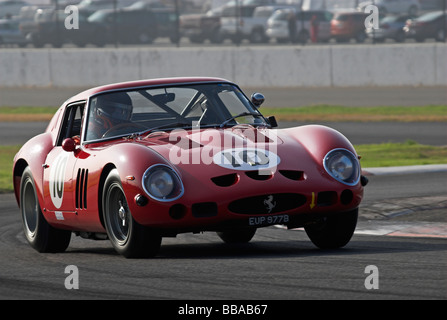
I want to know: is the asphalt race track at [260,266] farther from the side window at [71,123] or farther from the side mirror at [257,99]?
the side mirror at [257,99]

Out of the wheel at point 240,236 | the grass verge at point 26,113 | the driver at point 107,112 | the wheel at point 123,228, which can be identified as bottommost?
the grass verge at point 26,113

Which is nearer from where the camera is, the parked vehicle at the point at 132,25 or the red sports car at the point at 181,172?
the red sports car at the point at 181,172

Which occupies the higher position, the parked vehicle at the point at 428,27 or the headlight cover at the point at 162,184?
the headlight cover at the point at 162,184

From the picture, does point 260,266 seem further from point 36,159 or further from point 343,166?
point 36,159

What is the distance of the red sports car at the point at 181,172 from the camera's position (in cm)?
741

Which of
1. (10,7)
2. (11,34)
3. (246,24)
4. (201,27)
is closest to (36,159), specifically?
(246,24)

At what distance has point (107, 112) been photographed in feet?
28.5

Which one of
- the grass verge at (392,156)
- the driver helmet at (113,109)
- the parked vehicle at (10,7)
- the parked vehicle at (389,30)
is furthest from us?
the parked vehicle at (10,7)

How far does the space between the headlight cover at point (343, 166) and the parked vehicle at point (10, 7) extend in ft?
96.6

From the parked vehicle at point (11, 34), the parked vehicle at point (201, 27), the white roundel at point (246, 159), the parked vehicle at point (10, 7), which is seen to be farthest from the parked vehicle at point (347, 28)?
the white roundel at point (246, 159)

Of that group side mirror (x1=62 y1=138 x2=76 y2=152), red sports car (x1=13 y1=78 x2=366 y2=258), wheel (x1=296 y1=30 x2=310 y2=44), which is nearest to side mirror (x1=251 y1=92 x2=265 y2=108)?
red sports car (x1=13 y1=78 x2=366 y2=258)

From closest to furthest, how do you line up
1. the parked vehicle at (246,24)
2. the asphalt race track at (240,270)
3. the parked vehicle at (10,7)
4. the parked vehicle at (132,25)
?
the asphalt race track at (240,270)
the parked vehicle at (246,24)
the parked vehicle at (132,25)
the parked vehicle at (10,7)

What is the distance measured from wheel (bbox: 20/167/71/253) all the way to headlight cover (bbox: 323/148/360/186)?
263cm

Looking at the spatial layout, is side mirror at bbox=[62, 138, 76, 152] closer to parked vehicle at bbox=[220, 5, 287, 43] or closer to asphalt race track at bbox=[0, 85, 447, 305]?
asphalt race track at bbox=[0, 85, 447, 305]
